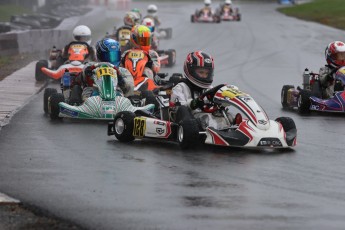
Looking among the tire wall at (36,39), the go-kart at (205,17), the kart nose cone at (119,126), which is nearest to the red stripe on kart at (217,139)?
the kart nose cone at (119,126)

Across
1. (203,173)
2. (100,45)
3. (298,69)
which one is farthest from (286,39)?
(203,173)

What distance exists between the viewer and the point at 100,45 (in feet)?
50.3

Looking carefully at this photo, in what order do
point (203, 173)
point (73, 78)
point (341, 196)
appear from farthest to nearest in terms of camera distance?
point (73, 78) → point (203, 173) → point (341, 196)

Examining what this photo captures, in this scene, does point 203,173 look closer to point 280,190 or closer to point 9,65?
point 280,190

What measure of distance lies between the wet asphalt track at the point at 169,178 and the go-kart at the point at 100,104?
0.50ft

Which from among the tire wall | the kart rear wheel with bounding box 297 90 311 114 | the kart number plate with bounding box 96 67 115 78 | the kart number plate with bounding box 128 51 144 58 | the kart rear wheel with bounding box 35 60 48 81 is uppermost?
the kart number plate with bounding box 96 67 115 78

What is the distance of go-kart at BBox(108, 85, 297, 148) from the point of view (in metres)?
11.1

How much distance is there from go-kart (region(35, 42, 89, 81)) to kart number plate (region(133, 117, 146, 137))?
23.0 ft

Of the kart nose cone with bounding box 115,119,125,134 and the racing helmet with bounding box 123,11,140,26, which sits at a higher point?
the kart nose cone with bounding box 115,119,125,134

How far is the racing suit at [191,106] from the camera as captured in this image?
11688 mm

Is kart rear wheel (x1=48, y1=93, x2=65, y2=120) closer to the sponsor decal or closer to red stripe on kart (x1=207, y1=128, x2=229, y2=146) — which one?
the sponsor decal

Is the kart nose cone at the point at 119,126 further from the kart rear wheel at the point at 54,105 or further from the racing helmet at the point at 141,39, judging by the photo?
the racing helmet at the point at 141,39

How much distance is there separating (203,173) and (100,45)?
594 centimetres

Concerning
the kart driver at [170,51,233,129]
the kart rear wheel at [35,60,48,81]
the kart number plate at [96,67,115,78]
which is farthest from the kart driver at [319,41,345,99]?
the kart rear wheel at [35,60,48,81]
